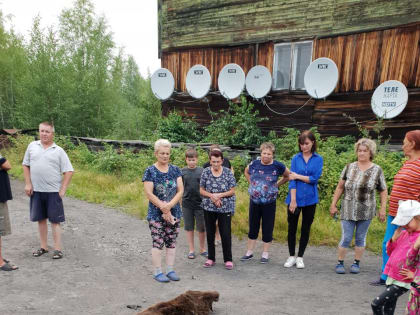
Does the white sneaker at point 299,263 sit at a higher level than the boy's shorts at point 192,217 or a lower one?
lower

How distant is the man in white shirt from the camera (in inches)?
173

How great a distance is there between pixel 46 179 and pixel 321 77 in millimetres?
7539

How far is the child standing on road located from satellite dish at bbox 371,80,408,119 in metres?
5.89

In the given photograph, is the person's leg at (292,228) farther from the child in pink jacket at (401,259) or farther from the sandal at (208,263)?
the child in pink jacket at (401,259)

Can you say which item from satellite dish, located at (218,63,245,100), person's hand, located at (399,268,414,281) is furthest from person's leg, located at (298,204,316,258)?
satellite dish, located at (218,63,245,100)

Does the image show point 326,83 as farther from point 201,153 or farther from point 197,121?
point 197,121

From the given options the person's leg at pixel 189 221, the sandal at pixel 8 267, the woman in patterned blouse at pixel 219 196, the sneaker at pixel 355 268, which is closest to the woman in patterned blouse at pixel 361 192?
the sneaker at pixel 355 268

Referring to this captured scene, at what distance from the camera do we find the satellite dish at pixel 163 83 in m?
12.5

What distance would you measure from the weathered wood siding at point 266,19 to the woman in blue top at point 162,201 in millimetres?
7937

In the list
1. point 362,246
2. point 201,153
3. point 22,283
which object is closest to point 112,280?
point 22,283

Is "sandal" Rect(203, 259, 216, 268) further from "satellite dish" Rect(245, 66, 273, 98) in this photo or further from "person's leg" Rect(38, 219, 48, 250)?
"satellite dish" Rect(245, 66, 273, 98)

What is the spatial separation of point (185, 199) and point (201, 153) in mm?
4104

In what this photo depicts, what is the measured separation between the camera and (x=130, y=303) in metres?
3.34

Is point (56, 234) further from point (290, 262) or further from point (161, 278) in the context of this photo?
point (290, 262)
